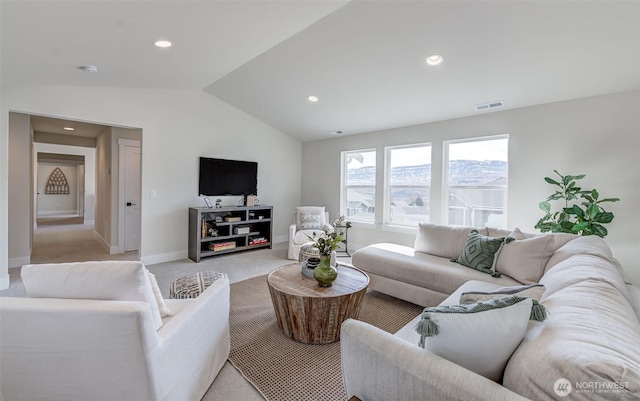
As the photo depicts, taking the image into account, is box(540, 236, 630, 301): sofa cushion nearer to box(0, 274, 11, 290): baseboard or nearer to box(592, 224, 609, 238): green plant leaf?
box(592, 224, 609, 238): green plant leaf

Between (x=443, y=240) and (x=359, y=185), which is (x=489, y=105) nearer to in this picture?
(x=443, y=240)

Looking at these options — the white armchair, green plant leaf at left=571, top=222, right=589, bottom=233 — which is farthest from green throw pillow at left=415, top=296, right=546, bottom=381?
the white armchair

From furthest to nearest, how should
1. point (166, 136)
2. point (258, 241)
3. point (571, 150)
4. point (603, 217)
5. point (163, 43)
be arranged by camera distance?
1. point (258, 241)
2. point (166, 136)
3. point (571, 150)
4. point (603, 217)
5. point (163, 43)

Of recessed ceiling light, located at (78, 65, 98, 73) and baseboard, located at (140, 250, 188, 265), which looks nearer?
recessed ceiling light, located at (78, 65, 98, 73)

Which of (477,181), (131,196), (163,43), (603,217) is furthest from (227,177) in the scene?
(603,217)

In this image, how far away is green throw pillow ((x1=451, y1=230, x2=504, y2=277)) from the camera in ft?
9.02

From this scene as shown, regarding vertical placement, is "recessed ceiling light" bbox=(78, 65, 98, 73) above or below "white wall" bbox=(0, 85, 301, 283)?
above

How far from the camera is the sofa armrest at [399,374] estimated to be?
0.89m

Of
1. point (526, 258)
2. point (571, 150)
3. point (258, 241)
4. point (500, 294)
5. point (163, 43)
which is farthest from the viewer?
point (258, 241)

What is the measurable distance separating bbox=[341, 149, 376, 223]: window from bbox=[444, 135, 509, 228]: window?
1442mm

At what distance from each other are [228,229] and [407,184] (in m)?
3.34

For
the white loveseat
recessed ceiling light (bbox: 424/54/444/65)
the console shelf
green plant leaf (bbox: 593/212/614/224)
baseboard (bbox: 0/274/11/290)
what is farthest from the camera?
the console shelf

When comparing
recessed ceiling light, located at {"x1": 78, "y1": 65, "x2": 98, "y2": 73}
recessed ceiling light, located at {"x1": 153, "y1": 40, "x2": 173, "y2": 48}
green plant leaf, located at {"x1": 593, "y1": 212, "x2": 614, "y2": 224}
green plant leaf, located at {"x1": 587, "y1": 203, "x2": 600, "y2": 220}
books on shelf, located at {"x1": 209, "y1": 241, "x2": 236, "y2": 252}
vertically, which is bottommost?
books on shelf, located at {"x1": 209, "y1": 241, "x2": 236, "y2": 252}

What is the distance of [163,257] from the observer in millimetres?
4637
